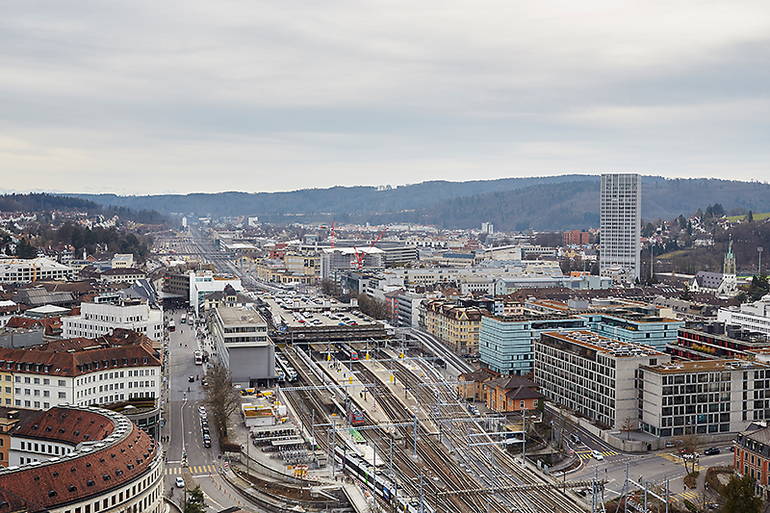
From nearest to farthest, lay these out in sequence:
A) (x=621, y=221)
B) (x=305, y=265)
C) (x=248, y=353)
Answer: (x=248, y=353) < (x=305, y=265) < (x=621, y=221)

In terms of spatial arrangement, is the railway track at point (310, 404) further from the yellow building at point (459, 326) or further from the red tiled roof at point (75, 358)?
the yellow building at point (459, 326)

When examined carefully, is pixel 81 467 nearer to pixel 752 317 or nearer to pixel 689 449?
pixel 689 449

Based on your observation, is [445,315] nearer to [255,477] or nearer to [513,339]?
[513,339]

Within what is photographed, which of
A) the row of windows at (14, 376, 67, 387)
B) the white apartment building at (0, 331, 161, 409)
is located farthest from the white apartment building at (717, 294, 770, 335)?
the row of windows at (14, 376, 67, 387)

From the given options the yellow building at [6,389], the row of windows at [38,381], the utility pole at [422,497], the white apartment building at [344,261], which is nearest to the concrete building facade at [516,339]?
the utility pole at [422,497]

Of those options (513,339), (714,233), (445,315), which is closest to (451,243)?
(714,233)

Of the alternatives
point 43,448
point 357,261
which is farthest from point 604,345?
point 357,261

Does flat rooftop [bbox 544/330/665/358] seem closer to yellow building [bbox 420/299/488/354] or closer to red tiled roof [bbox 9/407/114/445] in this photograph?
yellow building [bbox 420/299/488/354]
